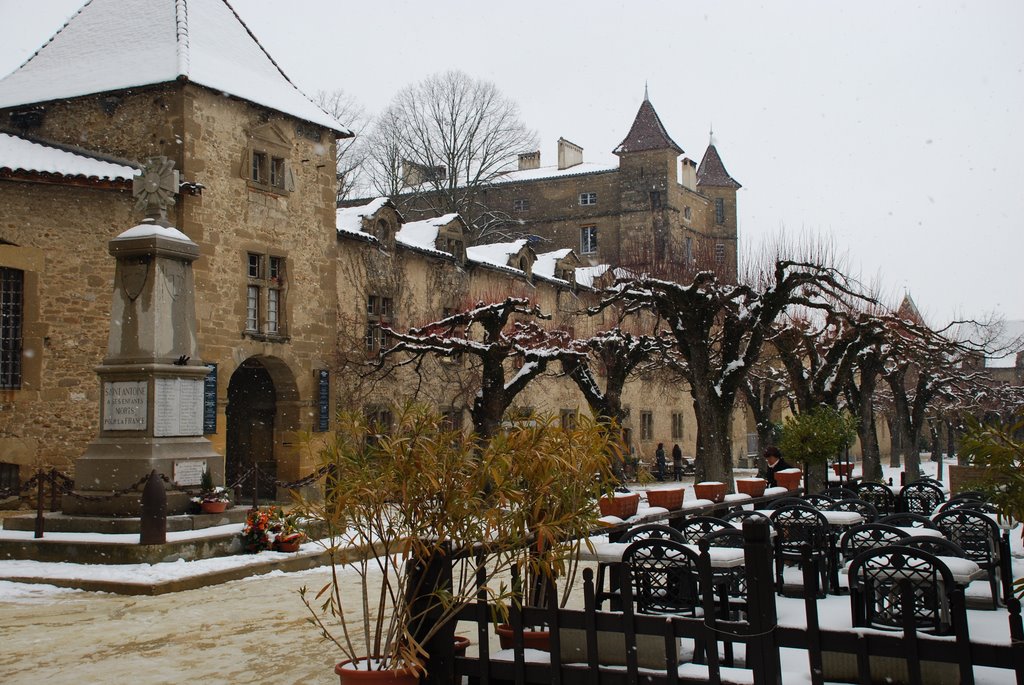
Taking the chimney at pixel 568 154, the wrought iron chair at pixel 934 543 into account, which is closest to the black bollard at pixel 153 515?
the wrought iron chair at pixel 934 543

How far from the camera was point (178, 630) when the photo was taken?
28.1ft

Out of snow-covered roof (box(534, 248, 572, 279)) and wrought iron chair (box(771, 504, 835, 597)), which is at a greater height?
snow-covered roof (box(534, 248, 572, 279))

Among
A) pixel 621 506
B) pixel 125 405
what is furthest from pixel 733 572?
pixel 125 405

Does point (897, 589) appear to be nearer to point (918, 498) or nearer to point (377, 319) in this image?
point (918, 498)

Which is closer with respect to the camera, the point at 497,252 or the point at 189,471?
the point at 189,471

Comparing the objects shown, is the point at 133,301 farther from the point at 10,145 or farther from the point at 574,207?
the point at 574,207

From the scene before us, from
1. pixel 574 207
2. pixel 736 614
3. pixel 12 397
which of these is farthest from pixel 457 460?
pixel 574 207

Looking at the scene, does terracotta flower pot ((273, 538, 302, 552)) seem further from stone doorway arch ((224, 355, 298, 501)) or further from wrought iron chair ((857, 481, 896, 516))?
stone doorway arch ((224, 355, 298, 501))

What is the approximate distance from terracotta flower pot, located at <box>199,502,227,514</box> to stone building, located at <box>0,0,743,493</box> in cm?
685

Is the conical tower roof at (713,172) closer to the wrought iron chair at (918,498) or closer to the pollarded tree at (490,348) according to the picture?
the pollarded tree at (490,348)

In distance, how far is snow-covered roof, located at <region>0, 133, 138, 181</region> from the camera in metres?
18.3

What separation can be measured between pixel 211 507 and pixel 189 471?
0.56 metres

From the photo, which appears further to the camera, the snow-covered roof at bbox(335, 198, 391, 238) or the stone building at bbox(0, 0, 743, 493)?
the snow-covered roof at bbox(335, 198, 391, 238)

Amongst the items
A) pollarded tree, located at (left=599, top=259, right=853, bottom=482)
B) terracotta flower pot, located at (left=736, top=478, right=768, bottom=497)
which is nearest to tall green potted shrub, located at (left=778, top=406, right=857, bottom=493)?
pollarded tree, located at (left=599, top=259, right=853, bottom=482)
